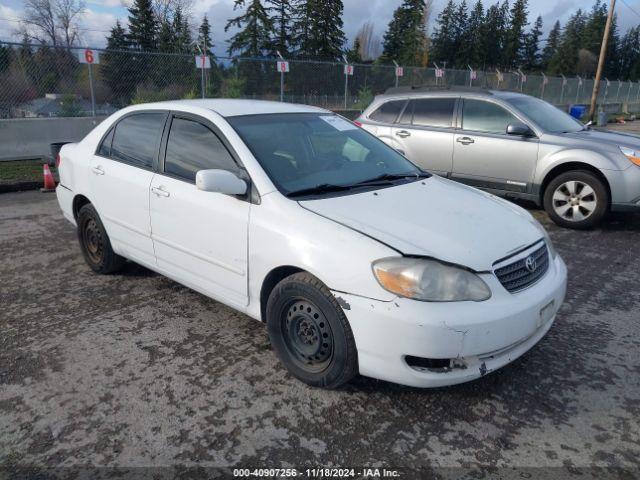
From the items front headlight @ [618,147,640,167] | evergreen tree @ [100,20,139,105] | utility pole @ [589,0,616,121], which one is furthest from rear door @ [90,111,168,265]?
utility pole @ [589,0,616,121]

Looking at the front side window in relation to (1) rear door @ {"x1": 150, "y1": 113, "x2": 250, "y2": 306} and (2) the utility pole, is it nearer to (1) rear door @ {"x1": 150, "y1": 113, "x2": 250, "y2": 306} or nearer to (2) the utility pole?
(1) rear door @ {"x1": 150, "y1": 113, "x2": 250, "y2": 306}

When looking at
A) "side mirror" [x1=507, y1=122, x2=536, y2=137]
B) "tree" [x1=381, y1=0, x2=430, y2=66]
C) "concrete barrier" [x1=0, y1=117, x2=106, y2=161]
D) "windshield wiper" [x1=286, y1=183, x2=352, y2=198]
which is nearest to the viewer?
Result: "windshield wiper" [x1=286, y1=183, x2=352, y2=198]

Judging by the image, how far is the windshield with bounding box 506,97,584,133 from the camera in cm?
671

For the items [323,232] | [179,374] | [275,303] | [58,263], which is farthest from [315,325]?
[58,263]

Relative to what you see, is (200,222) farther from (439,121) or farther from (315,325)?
(439,121)

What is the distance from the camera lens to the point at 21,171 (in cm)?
938

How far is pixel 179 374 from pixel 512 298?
2001 millimetres

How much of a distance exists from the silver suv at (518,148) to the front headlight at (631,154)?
1 cm

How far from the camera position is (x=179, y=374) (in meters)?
3.06

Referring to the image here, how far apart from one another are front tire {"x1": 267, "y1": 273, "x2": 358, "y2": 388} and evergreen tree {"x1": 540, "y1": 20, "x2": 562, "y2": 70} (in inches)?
3754

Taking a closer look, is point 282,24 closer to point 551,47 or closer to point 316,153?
point 316,153

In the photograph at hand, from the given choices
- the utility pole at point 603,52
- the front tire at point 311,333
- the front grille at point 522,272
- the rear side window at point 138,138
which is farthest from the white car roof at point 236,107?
the utility pole at point 603,52

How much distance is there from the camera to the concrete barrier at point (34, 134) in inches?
396

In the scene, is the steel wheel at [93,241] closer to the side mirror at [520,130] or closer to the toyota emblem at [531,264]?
the toyota emblem at [531,264]
